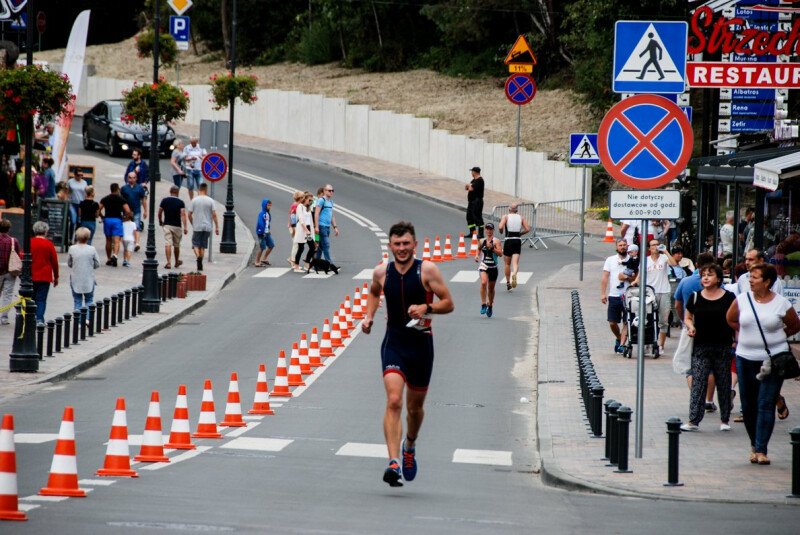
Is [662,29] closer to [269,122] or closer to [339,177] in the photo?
[339,177]

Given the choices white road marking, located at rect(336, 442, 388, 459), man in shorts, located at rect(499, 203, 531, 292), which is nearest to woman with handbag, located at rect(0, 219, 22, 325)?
man in shorts, located at rect(499, 203, 531, 292)

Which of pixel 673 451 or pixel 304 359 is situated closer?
pixel 673 451

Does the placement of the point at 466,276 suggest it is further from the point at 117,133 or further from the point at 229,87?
the point at 117,133

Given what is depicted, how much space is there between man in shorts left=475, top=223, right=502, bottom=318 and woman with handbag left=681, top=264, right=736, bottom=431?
10754 mm

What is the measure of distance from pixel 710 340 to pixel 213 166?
64.2ft

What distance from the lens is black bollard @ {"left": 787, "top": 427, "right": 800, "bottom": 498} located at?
1147 centimetres

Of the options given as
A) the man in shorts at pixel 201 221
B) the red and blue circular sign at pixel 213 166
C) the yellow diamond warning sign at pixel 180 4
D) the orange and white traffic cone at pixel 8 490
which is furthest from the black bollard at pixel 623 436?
the yellow diamond warning sign at pixel 180 4

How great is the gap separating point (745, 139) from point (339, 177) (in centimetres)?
2409

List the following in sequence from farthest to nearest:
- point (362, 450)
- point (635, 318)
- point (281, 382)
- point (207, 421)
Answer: point (635, 318)
point (281, 382)
point (207, 421)
point (362, 450)

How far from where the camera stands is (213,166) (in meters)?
33.1

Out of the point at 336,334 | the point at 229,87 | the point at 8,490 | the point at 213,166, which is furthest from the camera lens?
the point at 229,87

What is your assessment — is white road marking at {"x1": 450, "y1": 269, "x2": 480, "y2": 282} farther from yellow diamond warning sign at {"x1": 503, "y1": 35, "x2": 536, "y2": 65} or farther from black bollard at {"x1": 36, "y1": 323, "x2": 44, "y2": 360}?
yellow diamond warning sign at {"x1": 503, "y1": 35, "x2": 536, "y2": 65}

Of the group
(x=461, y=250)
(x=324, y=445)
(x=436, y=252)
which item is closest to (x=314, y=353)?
(x=324, y=445)

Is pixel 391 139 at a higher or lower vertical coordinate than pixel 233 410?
higher
